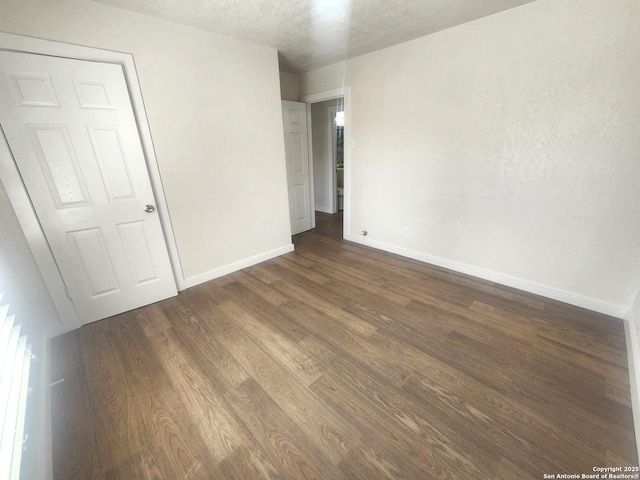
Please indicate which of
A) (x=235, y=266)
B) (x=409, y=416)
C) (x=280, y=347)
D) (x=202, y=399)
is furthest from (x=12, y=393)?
(x=235, y=266)

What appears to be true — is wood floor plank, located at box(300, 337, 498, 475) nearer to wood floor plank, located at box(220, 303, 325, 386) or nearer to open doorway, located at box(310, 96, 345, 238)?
wood floor plank, located at box(220, 303, 325, 386)

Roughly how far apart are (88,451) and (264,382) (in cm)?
88

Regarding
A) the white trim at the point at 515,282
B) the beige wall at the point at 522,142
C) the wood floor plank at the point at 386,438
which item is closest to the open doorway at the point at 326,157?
the white trim at the point at 515,282

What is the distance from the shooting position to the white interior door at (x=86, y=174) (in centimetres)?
173

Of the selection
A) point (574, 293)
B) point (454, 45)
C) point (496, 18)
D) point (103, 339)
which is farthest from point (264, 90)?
point (574, 293)

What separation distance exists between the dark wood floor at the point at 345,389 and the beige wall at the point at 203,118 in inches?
32.6

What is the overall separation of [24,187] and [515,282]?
13.6ft

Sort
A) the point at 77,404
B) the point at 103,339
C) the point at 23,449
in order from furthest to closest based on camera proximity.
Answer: the point at 103,339, the point at 77,404, the point at 23,449

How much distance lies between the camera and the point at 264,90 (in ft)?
9.40

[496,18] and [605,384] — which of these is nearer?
[605,384]

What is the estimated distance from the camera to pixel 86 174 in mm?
1979

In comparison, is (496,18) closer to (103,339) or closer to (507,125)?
(507,125)

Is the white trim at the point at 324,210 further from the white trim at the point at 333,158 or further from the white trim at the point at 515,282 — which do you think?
the white trim at the point at 515,282

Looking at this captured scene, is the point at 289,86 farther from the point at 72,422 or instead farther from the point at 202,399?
the point at 72,422
